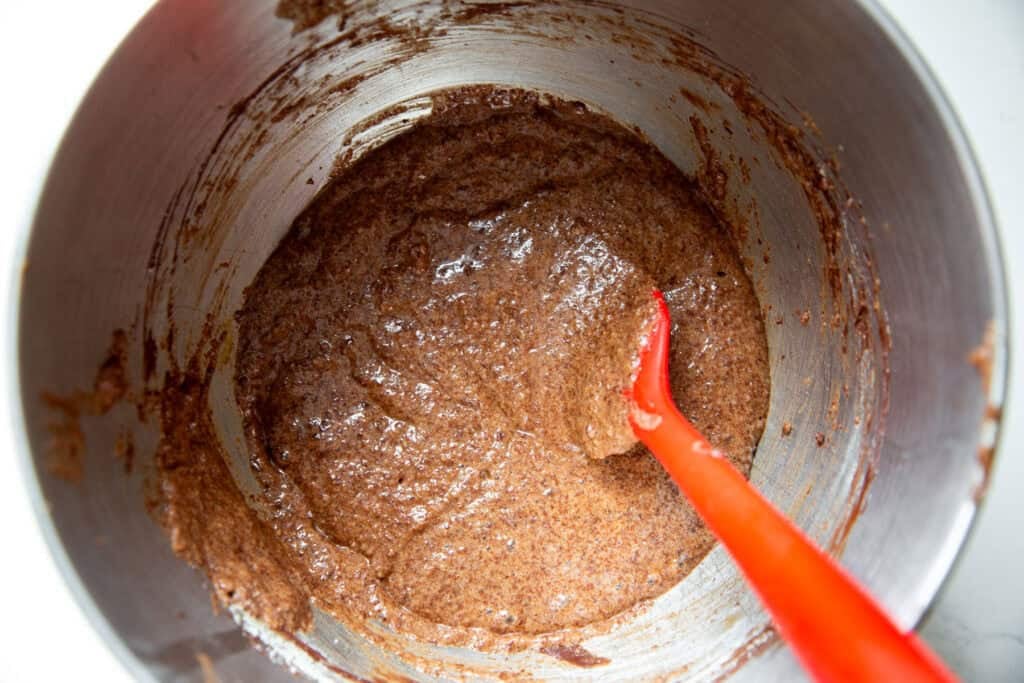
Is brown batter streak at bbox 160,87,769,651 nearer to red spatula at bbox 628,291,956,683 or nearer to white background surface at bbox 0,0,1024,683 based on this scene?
red spatula at bbox 628,291,956,683

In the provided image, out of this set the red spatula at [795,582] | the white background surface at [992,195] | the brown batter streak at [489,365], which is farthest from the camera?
the brown batter streak at [489,365]

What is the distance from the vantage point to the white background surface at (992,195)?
64.1 inches

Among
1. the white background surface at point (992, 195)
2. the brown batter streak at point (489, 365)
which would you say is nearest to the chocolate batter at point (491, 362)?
the brown batter streak at point (489, 365)

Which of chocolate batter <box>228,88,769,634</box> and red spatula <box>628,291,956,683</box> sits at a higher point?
chocolate batter <box>228,88,769,634</box>

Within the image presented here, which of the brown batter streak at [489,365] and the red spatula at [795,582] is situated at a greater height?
the brown batter streak at [489,365]

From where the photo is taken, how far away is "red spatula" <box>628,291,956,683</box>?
1092 millimetres

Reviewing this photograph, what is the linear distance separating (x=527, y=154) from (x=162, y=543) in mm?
1430

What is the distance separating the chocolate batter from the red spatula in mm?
354

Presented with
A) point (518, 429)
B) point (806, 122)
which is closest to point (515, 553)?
point (518, 429)

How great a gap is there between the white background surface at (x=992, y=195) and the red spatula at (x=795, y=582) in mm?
583

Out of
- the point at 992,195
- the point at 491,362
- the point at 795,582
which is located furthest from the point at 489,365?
the point at 992,195

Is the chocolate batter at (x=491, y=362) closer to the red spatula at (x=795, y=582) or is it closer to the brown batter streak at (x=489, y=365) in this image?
the brown batter streak at (x=489, y=365)

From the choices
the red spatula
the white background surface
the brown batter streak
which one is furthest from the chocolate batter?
the white background surface

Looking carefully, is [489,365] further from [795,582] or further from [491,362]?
[795,582]
